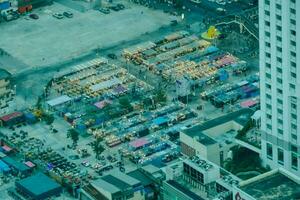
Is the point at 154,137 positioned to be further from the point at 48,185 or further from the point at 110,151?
the point at 48,185

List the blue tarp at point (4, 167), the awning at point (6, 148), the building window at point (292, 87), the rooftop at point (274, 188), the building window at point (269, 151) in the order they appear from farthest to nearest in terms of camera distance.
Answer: the awning at point (6, 148)
the blue tarp at point (4, 167)
the building window at point (269, 151)
the building window at point (292, 87)
the rooftop at point (274, 188)

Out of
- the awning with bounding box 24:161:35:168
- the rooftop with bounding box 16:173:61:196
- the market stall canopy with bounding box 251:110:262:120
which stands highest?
the market stall canopy with bounding box 251:110:262:120

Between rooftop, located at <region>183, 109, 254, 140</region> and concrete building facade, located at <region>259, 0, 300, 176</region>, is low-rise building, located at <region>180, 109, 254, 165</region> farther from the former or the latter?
concrete building facade, located at <region>259, 0, 300, 176</region>

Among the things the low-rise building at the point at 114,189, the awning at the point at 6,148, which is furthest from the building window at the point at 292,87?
the awning at the point at 6,148

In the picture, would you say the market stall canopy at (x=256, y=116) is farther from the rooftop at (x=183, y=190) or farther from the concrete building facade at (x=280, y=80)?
the rooftop at (x=183, y=190)

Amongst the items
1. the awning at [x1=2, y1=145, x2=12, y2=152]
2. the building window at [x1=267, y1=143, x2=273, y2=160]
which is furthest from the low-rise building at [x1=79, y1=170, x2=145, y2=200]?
the awning at [x1=2, y1=145, x2=12, y2=152]

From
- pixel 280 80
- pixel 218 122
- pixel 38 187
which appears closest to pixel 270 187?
pixel 280 80

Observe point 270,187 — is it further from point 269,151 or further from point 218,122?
point 218,122
